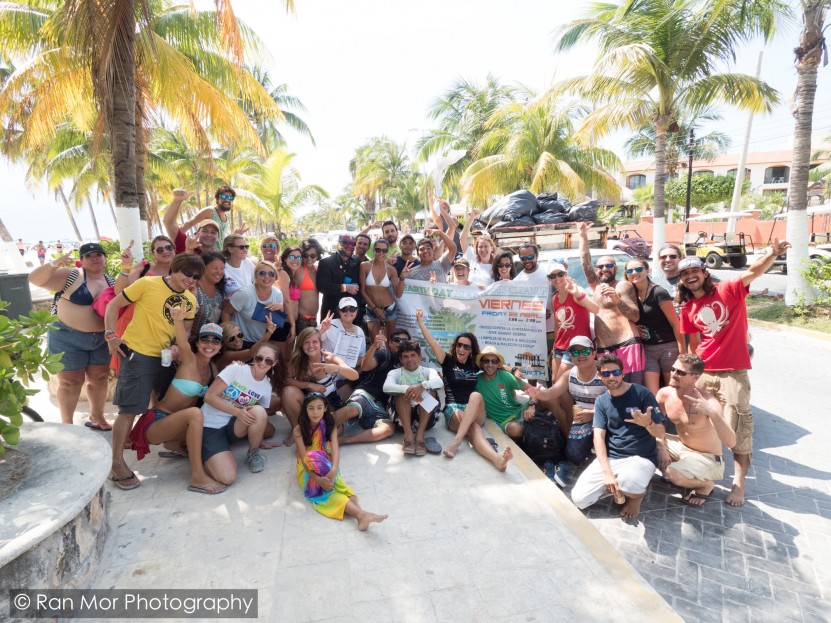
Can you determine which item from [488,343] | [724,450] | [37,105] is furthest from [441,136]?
[724,450]

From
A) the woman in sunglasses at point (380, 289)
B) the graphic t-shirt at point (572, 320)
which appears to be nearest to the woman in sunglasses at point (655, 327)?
the graphic t-shirt at point (572, 320)

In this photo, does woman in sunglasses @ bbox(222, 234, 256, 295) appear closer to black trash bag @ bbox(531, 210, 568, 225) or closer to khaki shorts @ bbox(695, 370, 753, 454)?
khaki shorts @ bbox(695, 370, 753, 454)

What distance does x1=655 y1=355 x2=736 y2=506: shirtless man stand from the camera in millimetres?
3756

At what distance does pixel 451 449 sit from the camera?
4285mm

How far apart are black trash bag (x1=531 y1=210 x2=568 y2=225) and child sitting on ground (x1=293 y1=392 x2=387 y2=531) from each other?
727 cm

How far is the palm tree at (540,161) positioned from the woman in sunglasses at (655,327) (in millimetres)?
13879

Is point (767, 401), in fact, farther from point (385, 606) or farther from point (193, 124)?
point (193, 124)

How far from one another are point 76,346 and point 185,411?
1.56 meters

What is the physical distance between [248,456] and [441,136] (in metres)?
21.9

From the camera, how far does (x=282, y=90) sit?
1044 inches

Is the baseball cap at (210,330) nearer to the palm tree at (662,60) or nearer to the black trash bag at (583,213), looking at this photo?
the black trash bag at (583,213)

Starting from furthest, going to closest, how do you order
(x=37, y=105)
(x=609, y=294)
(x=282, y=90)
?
1. (x=282, y=90)
2. (x=37, y=105)
3. (x=609, y=294)

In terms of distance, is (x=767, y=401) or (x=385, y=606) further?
(x=767, y=401)

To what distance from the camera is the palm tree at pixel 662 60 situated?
1115 cm
